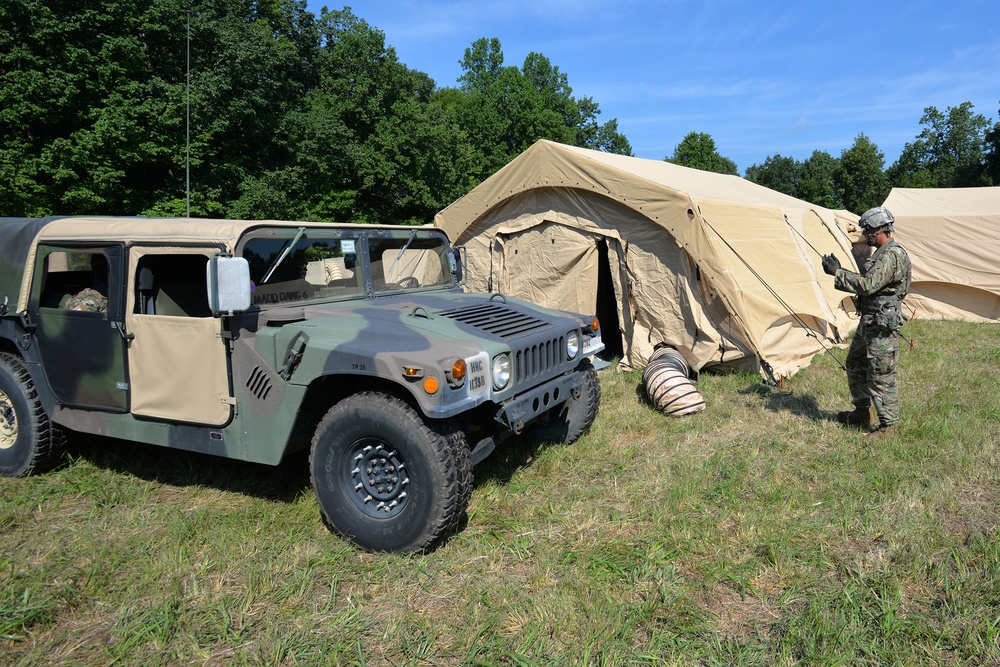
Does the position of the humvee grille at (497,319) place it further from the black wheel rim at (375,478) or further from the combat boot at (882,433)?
the combat boot at (882,433)

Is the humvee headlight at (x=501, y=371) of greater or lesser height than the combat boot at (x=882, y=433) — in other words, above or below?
above

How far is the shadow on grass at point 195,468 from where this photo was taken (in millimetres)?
4477

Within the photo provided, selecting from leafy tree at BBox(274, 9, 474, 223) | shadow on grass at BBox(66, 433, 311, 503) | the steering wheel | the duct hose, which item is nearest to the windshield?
the steering wheel

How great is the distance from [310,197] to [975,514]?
75.3 ft

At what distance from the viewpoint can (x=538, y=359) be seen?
4086 mm

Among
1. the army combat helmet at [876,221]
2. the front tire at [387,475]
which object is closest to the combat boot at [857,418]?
the army combat helmet at [876,221]

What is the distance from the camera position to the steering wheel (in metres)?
4.75

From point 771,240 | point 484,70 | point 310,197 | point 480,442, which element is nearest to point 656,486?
point 480,442

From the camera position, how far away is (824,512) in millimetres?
3896

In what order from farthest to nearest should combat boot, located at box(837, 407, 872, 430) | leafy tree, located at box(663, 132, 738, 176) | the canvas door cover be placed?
leafy tree, located at box(663, 132, 738, 176), combat boot, located at box(837, 407, 872, 430), the canvas door cover

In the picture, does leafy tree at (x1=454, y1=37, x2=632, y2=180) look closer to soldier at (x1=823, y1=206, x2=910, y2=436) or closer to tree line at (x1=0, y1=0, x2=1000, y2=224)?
tree line at (x1=0, y1=0, x2=1000, y2=224)

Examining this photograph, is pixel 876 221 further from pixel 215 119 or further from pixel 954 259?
pixel 215 119

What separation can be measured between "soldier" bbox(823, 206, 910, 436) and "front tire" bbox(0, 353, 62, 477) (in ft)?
19.6

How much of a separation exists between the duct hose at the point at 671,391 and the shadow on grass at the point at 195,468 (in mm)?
3263
